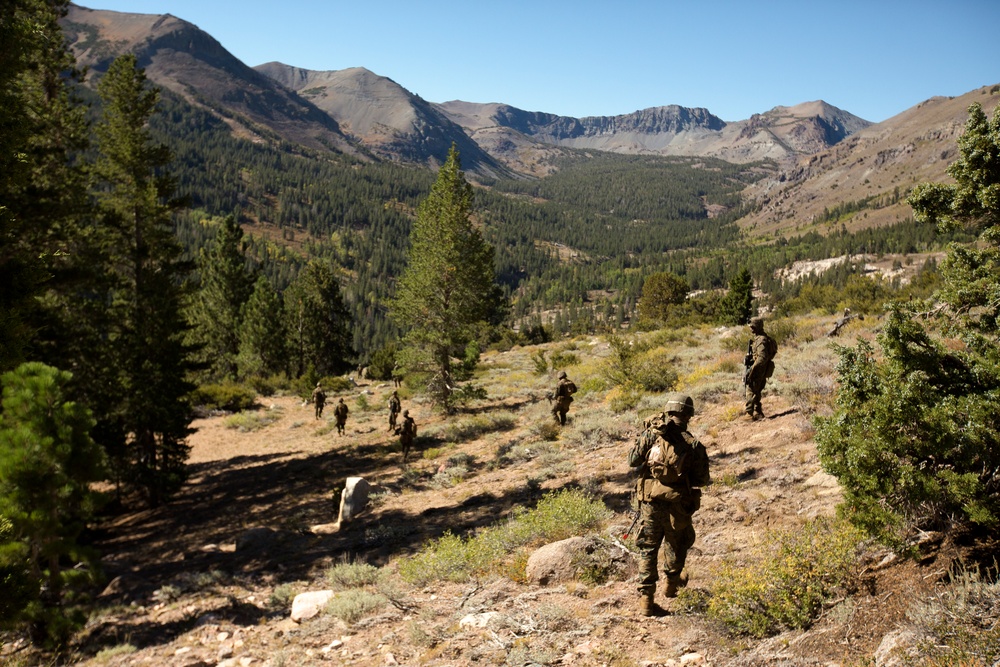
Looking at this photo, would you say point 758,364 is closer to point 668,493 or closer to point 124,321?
point 668,493

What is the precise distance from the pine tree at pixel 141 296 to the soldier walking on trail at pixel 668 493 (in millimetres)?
15072

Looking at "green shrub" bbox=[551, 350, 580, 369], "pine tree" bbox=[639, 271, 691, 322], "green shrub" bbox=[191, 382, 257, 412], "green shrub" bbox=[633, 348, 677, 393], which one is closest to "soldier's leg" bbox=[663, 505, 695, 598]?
"green shrub" bbox=[633, 348, 677, 393]

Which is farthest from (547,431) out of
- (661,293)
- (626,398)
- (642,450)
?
(661,293)

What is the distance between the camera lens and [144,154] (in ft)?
60.0

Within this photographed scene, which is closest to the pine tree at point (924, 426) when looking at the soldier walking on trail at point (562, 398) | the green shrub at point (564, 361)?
the soldier walking on trail at point (562, 398)

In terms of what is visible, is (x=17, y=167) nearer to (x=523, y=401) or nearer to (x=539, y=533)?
(x=539, y=533)

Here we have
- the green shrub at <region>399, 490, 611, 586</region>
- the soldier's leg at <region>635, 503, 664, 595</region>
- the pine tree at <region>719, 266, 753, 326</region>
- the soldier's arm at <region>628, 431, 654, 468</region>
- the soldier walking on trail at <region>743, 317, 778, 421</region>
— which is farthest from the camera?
the pine tree at <region>719, 266, 753, 326</region>

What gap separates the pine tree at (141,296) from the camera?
15.2 meters

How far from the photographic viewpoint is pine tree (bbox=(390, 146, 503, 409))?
20.7 meters

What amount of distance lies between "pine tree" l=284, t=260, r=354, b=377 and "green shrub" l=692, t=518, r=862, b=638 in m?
43.1

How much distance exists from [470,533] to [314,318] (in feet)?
126

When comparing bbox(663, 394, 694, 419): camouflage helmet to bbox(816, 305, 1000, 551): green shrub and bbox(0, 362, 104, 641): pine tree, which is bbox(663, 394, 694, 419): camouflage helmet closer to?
bbox(816, 305, 1000, 551): green shrub

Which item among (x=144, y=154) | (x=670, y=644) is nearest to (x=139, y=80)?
(x=144, y=154)

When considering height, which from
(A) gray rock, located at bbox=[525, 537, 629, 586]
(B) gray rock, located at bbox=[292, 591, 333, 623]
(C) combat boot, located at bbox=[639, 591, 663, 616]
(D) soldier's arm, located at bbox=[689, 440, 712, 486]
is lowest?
(B) gray rock, located at bbox=[292, 591, 333, 623]
